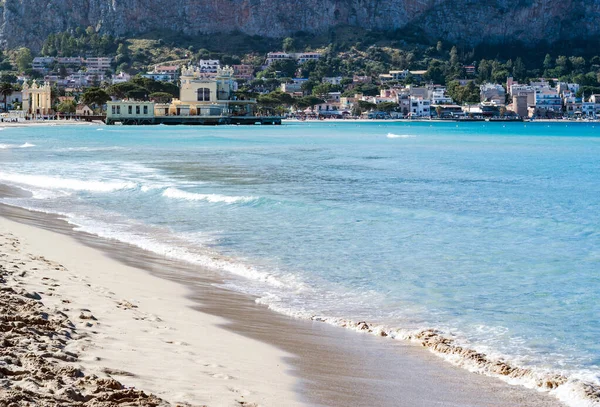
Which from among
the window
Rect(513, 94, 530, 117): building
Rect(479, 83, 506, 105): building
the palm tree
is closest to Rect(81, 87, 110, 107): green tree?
the window

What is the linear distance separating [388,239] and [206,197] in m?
7.87

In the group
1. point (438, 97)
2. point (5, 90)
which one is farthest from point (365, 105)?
point (5, 90)

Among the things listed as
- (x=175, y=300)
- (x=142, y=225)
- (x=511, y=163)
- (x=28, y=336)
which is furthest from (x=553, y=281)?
(x=511, y=163)

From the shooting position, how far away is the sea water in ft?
31.7

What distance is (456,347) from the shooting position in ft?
27.6

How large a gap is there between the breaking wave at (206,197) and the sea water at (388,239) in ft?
0.23

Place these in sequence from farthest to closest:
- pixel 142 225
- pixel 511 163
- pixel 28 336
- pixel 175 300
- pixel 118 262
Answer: pixel 511 163 < pixel 142 225 < pixel 118 262 < pixel 175 300 < pixel 28 336

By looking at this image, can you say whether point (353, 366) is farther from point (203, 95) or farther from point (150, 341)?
point (203, 95)

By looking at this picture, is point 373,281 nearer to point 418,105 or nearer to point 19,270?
point 19,270

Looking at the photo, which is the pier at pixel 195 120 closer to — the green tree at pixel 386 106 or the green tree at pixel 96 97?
the green tree at pixel 96 97

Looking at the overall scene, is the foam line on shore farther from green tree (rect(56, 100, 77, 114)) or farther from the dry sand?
green tree (rect(56, 100, 77, 114))

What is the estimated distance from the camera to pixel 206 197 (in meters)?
22.4

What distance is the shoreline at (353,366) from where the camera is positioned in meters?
6.86

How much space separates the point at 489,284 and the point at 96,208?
470 inches
